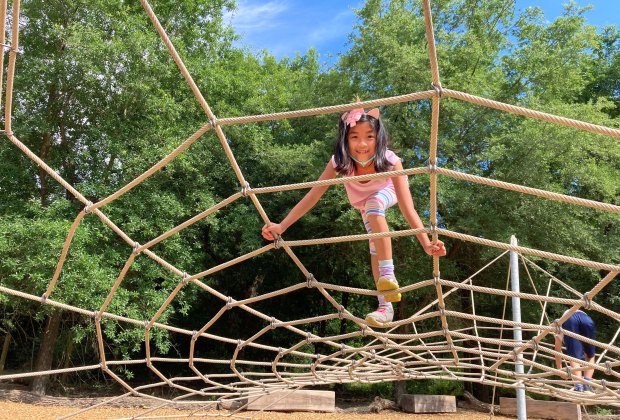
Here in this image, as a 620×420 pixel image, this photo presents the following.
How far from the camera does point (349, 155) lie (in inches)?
100

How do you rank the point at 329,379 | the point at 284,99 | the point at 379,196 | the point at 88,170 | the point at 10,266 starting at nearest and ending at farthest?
1. the point at 379,196
2. the point at 329,379
3. the point at 10,266
4. the point at 88,170
5. the point at 284,99

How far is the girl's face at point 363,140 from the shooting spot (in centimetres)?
249

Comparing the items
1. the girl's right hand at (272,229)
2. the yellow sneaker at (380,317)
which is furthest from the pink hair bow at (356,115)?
the yellow sneaker at (380,317)

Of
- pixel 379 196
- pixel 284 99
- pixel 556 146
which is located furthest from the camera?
pixel 284 99

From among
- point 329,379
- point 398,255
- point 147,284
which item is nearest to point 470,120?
point 398,255

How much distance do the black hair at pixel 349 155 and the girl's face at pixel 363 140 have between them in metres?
0.01

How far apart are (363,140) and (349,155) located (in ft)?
0.29

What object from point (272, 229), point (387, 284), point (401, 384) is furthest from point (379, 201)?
point (401, 384)

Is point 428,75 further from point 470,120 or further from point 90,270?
point 90,270

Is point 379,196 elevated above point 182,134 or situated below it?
below

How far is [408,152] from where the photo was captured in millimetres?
9141

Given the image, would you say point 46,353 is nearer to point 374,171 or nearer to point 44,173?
point 44,173

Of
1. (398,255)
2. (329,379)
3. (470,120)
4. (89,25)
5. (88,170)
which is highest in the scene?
(89,25)

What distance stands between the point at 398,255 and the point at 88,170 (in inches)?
194
